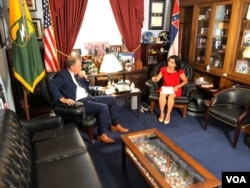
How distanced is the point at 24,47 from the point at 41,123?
1.13 m

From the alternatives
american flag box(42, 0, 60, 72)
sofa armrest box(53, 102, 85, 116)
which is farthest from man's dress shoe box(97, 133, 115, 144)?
american flag box(42, 0, 60, 72)

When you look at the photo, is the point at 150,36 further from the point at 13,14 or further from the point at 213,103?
the point at 13,14

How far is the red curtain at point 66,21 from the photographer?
326 centimetres

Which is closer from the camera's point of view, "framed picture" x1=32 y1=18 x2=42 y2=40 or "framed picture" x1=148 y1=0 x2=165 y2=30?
"framed picture" x1=32 y1=18 x2=42 y2=40

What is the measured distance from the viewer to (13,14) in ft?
8.53

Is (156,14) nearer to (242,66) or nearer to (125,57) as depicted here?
(125,57)

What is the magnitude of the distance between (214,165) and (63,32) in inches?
115

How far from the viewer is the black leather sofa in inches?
55.3

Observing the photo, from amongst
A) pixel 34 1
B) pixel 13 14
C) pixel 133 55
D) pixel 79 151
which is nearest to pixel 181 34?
pixel 133 55

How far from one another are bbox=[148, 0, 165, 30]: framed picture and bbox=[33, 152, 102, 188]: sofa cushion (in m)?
3.18

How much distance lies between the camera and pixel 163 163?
1828mm

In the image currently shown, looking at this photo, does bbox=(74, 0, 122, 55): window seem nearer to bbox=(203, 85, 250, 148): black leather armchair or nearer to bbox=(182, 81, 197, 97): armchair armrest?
bbox=(182, 81, 197, 97): armchair armrest

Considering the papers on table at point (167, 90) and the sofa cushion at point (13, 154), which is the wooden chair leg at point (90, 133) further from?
the papers on table at point (167, 90)

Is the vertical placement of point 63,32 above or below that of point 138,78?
above
